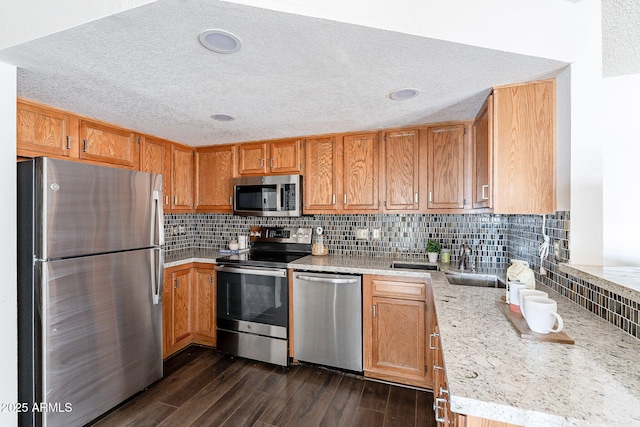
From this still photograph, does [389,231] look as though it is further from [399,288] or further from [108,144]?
[108,144]

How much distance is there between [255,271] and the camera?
2641 mm

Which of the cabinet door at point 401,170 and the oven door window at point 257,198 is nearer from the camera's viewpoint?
the cabinet door at point 401,170

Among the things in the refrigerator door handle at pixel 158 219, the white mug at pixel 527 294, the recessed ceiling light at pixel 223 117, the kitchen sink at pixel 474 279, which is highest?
the recessed ceiling light at pixel 223 117

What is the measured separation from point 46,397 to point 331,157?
262 cm

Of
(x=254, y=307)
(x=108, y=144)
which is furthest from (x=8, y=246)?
(x=254, y=307)

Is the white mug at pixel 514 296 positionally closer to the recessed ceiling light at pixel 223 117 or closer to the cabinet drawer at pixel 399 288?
the cabinet drawer at pixel 399 288

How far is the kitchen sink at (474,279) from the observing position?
2.14 metres

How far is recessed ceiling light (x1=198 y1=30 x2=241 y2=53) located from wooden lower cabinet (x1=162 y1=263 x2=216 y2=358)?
2.12m

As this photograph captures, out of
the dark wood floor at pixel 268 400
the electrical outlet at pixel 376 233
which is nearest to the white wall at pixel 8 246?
the dark wood floor at pixel 268 400

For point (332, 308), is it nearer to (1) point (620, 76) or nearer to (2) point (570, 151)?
(2) point (570, 151)

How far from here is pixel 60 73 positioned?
156 cm

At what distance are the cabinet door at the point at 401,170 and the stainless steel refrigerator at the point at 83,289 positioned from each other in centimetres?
203

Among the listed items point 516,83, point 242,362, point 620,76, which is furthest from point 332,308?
point 620,76

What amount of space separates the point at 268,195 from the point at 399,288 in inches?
62.3
